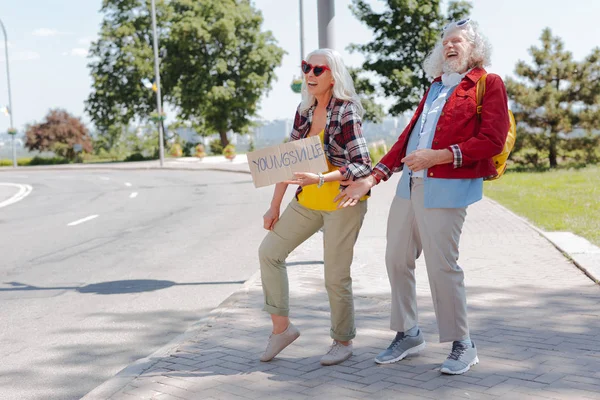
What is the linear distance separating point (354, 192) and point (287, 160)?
0.41 m

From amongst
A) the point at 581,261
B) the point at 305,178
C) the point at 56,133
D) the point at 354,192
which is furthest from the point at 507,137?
the point at 56,133

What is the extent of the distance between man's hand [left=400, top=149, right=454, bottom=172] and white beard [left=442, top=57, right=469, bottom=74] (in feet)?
1.63

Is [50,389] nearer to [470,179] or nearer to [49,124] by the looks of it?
[470,179]

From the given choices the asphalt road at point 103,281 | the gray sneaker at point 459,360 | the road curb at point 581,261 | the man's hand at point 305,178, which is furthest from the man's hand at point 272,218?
the road curb at point 581,261

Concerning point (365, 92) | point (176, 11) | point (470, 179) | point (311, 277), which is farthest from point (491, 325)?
point (176, 11)

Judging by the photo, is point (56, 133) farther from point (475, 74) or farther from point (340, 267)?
point (475, 74)

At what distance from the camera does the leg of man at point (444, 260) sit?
411 centimetres

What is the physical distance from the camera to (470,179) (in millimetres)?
4105

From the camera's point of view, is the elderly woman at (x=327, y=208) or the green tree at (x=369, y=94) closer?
the elderly woman at (x=327, y=208)

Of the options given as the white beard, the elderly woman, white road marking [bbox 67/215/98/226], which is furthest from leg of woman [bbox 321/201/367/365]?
white road marking [bbox 67/215/98/226]

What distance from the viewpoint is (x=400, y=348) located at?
14.5 feet

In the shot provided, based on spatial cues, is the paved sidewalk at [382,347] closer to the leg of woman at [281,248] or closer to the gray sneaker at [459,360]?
the gray sneaker at [459,360]

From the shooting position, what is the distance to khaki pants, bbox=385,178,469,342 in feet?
13.5

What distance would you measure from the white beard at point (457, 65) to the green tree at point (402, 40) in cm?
3410
